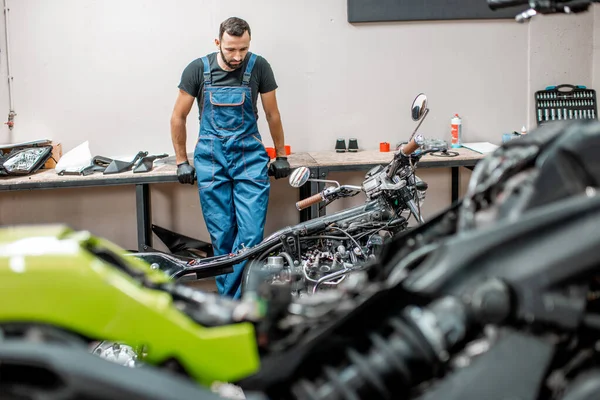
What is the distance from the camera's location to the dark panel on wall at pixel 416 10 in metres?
4.36

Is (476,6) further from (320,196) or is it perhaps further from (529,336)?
(529,336)

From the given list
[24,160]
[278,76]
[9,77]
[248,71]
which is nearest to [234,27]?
[248,71]

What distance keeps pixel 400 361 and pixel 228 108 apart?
2741 mm

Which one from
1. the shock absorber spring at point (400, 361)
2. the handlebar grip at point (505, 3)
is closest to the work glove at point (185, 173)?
the handlebar grip at point (505, 3)

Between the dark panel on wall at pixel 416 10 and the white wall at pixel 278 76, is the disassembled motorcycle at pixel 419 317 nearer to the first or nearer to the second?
the white wall at pixel 278 76

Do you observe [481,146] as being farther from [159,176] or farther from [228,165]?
[159,176]

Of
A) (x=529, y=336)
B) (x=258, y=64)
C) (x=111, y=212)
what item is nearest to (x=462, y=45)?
(x=258, y=64)

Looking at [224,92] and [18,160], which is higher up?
[224,92]

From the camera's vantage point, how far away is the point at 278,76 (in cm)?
437

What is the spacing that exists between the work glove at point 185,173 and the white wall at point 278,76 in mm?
701

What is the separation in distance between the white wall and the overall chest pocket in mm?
796

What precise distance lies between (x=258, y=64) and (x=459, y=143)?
5.32 feet

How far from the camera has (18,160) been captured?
12.3 ft

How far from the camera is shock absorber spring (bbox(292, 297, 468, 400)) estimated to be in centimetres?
103
